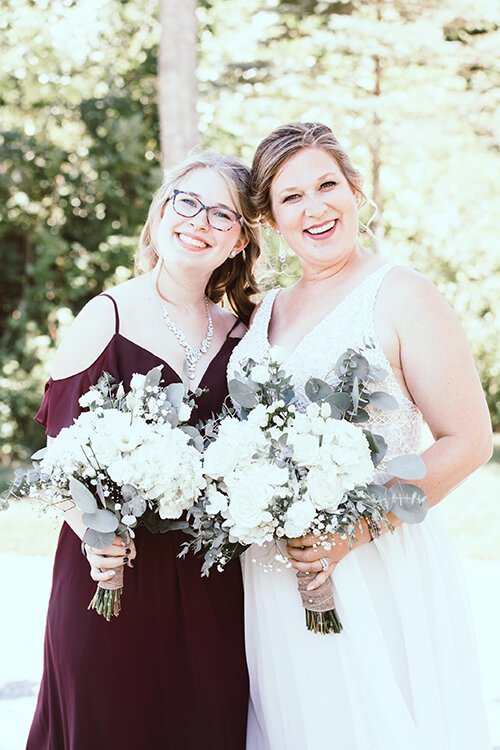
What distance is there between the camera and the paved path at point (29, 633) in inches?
189

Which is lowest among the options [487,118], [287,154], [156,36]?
[287,154]

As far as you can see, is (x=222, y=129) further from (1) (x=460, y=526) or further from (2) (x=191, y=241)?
(2) (x=191, y=241)

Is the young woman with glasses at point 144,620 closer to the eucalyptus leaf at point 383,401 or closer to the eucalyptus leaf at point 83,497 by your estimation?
the eucalyptus leaf at point 83,497

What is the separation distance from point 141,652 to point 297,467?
3.01 feet

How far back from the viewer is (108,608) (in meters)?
2.68

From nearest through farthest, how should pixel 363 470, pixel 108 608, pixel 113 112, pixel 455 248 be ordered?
pixel 363 470
pixel 108 608
pixel 113 112
pixel 455 248

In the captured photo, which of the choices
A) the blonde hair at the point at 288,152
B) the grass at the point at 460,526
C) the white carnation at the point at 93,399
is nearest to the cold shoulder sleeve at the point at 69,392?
the white carnation at the point at 93,399

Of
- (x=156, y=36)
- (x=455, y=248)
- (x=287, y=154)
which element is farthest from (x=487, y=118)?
(x=287, y=154)

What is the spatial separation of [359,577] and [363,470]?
56 centimetres

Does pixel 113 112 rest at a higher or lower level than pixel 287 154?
higher

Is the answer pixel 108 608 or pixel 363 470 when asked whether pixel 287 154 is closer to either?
pixel 363 470

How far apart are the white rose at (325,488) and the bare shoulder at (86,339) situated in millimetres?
932

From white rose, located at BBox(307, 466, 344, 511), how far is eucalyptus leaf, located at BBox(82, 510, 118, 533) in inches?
21.3

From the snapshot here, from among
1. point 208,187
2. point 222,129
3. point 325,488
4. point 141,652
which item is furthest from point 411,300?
point 222,129
